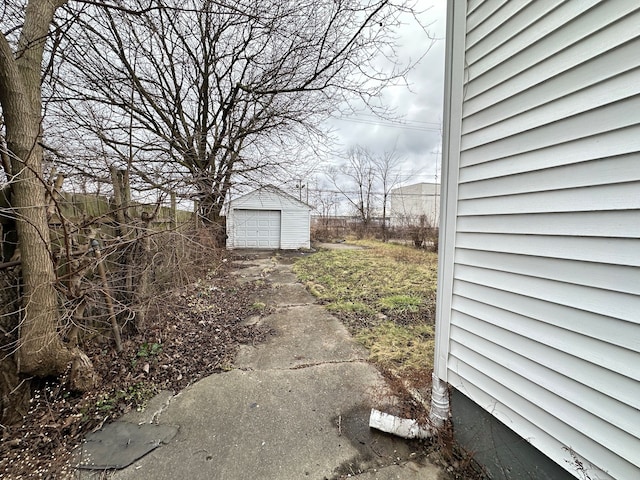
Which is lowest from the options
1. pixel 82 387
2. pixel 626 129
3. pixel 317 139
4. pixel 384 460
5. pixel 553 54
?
pixel 384 460

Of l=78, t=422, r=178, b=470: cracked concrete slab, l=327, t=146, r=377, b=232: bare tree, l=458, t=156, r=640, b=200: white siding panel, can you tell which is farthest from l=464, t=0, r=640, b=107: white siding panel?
l=327, t=146, r=377, b=232: bare tree

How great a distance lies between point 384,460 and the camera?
1661 millimetres

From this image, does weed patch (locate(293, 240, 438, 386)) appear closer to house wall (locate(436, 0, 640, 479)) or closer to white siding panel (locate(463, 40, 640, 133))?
house wall (locate(436, 0, 640, 479))

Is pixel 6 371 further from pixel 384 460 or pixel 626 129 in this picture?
pixel 626 129

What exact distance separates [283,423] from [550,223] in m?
2.09

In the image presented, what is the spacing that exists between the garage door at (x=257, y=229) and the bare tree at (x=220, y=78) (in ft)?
14.8

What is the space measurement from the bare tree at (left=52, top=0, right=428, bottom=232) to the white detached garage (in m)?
4.27

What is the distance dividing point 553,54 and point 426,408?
2.29m

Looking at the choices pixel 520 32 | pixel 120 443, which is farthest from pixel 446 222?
pixel 120 443

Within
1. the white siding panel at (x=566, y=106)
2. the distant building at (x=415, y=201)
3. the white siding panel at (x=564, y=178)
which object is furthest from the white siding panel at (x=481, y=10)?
the distant building at (x=415, y=201)

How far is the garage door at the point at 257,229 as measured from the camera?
38.3 ft

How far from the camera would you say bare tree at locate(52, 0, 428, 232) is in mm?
3846

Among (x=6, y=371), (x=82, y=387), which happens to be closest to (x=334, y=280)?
(x=82, y=387)

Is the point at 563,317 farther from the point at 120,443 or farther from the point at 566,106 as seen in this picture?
the point at 120,443
